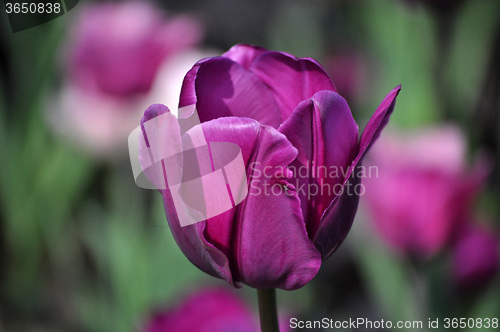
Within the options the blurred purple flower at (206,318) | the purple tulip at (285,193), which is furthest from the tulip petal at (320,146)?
the blurred purple flower at (206,318)

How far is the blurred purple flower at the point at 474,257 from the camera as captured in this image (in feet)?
2.28

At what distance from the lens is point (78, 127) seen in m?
1.02

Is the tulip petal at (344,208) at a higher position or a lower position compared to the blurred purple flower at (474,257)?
higher

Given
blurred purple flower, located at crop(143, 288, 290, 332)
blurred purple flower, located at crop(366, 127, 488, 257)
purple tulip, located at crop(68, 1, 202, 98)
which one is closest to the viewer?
blurred purple flower, located at crop(143, 288, 290, 332)

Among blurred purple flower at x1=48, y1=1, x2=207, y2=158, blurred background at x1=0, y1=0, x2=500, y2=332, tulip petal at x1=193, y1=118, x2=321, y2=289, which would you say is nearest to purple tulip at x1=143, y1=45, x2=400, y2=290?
tulip petal at x1=193, y1=118, x2=321, y2=289

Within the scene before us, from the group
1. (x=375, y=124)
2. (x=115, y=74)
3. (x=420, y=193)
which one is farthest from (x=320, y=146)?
(x=115, y=74)

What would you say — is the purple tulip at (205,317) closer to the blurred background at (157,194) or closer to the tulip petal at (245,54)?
the blurred background at (157,194)

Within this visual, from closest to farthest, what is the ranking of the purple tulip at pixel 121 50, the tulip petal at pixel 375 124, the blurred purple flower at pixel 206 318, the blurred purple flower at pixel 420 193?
the tulip petal at pixel 375 124 < the blurred purple flower at pixel 206 318 < the blurred purple flower at pixel 420 193 < the purple tulip at pixel 121 50

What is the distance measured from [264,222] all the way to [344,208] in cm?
3

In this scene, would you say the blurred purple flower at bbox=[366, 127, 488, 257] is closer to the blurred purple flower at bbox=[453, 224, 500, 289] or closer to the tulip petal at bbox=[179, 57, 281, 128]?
the blurred purple flower at bbox=[453, 224, 500, 289]

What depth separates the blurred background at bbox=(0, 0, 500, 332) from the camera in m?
0.72

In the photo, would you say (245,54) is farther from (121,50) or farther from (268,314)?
(121,50)

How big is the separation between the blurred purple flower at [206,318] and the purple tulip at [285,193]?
0.93 ft

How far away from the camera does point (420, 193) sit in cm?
71
